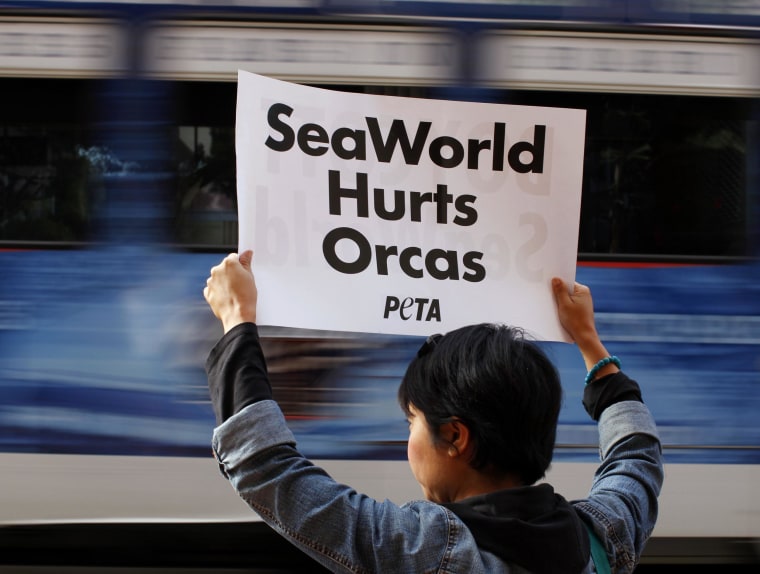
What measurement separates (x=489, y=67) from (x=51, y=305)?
203 cm

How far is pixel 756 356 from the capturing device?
364cm

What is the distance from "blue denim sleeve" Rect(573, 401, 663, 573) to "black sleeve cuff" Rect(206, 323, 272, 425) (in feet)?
1.70

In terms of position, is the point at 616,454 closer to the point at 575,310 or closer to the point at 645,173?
the point at 575,310

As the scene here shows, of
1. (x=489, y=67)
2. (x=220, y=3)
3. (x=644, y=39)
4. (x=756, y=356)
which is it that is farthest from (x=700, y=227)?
(x=220, y=3)

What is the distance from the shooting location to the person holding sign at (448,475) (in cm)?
117

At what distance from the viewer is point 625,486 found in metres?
1.41

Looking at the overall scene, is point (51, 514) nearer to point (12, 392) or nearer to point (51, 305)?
point (12, 392)

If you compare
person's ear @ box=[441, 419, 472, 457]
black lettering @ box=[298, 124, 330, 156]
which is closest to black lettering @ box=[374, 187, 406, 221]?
black lettering @ box=[298, 124, 330, 156]

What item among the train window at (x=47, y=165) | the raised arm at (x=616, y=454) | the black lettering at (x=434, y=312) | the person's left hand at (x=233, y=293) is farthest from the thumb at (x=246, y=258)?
the train window at (x=47, y=165)

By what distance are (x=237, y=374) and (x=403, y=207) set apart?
17.2 inches

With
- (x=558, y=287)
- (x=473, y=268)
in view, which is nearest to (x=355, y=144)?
(x=473, y=268)

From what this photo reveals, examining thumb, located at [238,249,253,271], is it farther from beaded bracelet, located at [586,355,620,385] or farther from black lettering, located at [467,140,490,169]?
beaded bracelet, located at [586,355,620,385]

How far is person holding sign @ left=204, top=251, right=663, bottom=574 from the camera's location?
117 cm

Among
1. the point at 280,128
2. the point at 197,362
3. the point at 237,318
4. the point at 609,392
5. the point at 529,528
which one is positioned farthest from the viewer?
the point at 197,362
